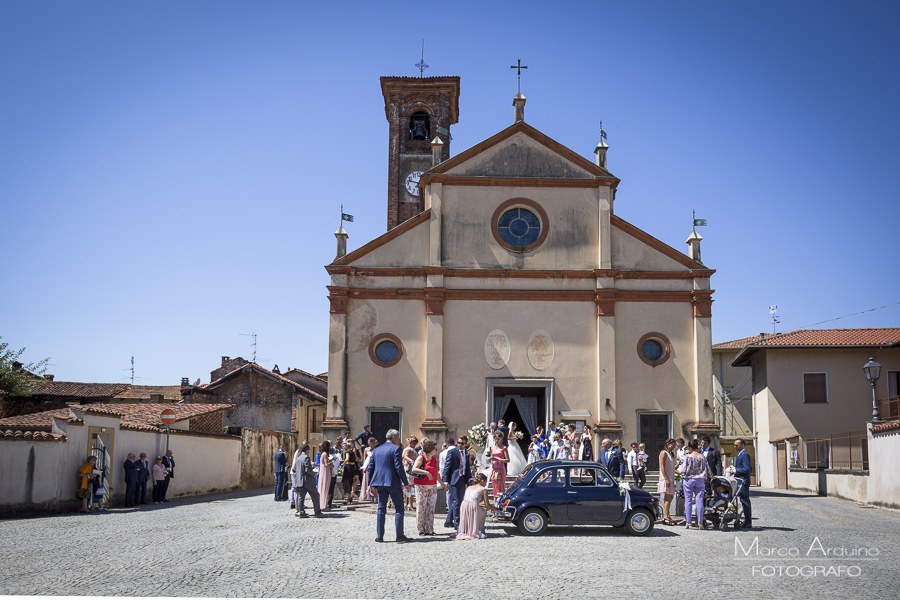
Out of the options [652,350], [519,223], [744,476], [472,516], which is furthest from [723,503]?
[519,223]

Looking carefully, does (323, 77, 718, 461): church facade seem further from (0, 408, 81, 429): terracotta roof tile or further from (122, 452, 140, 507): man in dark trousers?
(0, 408, 81, 429): terracotta roof tile

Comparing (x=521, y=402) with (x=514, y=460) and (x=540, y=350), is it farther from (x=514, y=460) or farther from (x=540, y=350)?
(x=514, y=460)

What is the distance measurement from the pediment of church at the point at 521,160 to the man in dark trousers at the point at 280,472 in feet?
34.4

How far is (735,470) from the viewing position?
14094 millimetres

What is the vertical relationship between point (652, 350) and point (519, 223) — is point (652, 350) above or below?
below

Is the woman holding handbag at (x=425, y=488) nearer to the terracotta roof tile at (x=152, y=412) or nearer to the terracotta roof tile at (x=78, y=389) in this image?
the terracotta roof tile at (x=152, y=412)

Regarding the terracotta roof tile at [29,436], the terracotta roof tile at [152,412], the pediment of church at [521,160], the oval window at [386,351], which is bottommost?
the terracotta roof tile at [29,436]

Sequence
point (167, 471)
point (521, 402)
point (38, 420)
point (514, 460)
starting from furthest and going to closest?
point (521, 402)
point (167, 471)
point (514, 460)
point (38, 420)

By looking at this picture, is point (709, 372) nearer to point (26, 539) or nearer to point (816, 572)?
point (816, 572)

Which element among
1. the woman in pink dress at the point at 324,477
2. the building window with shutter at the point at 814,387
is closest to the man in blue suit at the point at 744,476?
the woman in pink dress at the point at 324,477

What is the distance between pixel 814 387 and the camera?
3111 centimetres

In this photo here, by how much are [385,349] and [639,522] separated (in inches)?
498

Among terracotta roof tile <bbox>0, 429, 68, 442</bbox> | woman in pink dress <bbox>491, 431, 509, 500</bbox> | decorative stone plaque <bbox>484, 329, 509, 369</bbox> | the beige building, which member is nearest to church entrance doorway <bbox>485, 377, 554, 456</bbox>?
decorative stone plaque <bbox>484, 329, 509, 369</bbox>

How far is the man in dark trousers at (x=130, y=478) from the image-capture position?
19.1 m
